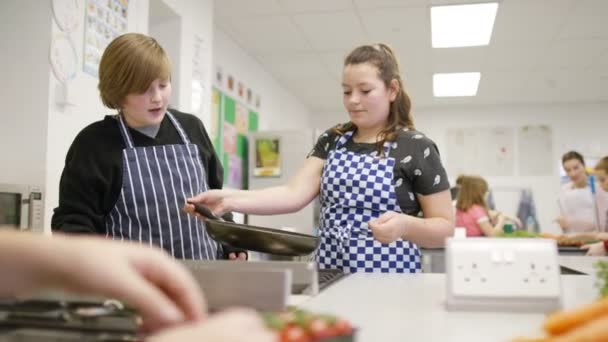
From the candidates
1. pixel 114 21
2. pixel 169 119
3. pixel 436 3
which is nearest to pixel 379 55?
pixel 169 119

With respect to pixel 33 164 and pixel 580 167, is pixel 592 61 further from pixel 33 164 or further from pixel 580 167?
pixel 33 164

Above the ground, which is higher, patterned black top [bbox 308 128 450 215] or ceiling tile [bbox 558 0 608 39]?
ceiling tile [bbox 558 0 608 39]

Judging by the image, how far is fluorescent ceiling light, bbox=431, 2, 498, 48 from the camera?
14.1ft

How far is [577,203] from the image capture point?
4.60m

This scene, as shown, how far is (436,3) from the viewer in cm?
421

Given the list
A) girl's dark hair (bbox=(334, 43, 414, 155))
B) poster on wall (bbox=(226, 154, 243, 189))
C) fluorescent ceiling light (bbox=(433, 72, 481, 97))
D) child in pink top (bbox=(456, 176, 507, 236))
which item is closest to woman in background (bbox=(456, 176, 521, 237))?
child in pink top (bbox=(456, 176, 507, 236))

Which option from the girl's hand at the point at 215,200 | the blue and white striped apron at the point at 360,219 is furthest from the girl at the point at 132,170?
the blue and white striped apron at the point at 360,219

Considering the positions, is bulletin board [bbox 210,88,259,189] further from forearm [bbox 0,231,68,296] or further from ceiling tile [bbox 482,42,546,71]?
forearm [bbox 0,231,68,296]

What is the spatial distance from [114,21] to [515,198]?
20.5 feet

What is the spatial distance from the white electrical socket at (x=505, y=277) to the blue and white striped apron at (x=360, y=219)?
1.78 ft

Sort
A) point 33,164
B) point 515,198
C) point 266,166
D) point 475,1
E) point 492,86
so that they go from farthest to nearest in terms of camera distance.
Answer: point 515,198, point 492,86, point 266,166, point 475,1, point 33,164

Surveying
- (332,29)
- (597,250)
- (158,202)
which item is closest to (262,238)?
(158,202)

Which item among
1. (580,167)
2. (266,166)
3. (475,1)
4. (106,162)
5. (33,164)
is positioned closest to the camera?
(106,162)

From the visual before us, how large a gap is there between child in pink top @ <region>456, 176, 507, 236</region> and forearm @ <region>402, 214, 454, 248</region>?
12.3 ft
